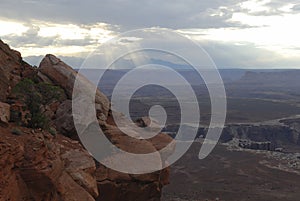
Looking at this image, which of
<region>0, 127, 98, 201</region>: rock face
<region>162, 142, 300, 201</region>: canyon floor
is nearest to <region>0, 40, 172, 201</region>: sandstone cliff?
<region>0, 127, 98, 201</region>: rock face

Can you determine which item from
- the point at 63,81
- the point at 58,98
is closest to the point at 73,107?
the point at 58,98

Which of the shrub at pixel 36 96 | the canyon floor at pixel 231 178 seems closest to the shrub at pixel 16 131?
the shrub at pixel 36 96

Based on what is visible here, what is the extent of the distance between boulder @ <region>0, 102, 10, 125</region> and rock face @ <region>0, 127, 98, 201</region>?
1.80ft

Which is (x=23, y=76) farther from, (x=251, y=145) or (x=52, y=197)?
(x=251, y=145)

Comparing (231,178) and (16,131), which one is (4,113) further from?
(231,178)

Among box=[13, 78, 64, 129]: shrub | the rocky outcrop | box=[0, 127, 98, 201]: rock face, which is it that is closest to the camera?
box=[0, 127, 98, 201]: rock face

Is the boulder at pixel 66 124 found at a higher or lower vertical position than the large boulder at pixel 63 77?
lower

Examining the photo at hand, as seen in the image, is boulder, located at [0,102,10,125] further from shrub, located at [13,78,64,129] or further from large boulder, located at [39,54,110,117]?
large boulder, located at [39,54,110,117]

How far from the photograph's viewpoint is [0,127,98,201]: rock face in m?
Result: 12.1

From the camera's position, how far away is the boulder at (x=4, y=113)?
14385 mm

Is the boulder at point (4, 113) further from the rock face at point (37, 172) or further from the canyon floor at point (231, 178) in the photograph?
the canyon floor at point (231, 178)

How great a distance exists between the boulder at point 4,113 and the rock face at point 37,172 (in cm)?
55

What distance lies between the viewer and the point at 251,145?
77625mm

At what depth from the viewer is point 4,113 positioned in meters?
14.8
